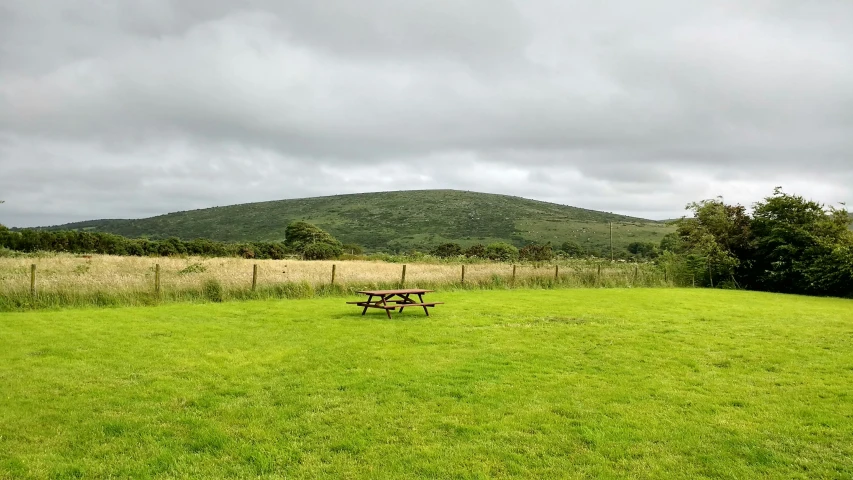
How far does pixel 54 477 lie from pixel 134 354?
187 inches

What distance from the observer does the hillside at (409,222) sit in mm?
66938

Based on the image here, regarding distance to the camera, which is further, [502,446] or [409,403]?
[409,403]

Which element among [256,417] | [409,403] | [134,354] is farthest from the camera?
[134,354]

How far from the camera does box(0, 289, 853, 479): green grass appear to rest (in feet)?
15.2

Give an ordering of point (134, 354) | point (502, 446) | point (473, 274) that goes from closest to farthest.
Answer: point (502, 446) < point (134, 354) < point (473, 274)

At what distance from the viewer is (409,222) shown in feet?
249

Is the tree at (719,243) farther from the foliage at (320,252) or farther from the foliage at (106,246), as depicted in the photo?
the foliage at (106,246)

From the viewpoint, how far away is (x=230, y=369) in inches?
307

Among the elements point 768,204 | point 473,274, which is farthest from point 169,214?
point 768,204

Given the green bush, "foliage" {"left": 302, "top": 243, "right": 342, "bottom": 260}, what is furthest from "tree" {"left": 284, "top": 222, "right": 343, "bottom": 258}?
the green bush

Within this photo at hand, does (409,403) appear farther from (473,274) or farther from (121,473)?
(473,274)

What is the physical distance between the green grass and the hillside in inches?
2009

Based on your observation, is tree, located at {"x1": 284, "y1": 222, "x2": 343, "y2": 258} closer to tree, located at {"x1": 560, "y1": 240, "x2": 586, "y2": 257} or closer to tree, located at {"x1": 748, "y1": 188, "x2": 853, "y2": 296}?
tree, located at {"x1": 560, "y1": 240, "x2": 586, "y2": 257}

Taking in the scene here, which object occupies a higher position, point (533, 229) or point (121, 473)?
point (533, 229)
